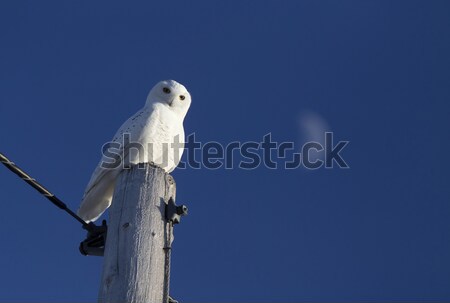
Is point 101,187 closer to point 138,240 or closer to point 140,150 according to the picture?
point 140,150

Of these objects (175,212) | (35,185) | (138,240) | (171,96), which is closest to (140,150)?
(171,96)

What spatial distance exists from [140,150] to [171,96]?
1.46m

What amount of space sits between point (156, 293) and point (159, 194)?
1.60 feet

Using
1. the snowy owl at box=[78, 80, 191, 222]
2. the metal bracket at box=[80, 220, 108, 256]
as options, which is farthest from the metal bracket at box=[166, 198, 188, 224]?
the snowy owl at box=[78, 80, 191, 222]

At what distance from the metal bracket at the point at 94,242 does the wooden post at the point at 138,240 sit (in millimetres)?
285

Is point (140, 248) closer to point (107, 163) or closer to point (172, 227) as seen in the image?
point (172, 227)

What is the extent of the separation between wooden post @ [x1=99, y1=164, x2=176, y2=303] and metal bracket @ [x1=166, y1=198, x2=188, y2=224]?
0.03 metres

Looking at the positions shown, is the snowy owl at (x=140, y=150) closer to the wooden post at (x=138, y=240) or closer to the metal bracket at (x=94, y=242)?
the metal bracket at (x=94, y=242)

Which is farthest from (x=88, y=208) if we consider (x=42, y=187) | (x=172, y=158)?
(x=42, y=187)

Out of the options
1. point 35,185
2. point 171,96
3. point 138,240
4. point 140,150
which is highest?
point 171,96

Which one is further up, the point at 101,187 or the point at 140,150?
the point at 140,150

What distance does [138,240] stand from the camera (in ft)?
8.86

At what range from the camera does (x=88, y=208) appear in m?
5.06

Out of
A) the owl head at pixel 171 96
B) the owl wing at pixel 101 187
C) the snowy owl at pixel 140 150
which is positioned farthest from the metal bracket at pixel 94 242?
the owl head at pixel 171 96
